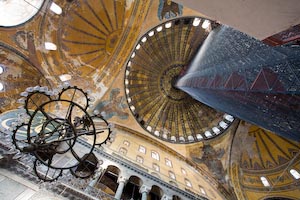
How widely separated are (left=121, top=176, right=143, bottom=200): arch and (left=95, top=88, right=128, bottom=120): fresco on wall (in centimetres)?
409

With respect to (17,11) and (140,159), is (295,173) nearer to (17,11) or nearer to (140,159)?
(140,159)

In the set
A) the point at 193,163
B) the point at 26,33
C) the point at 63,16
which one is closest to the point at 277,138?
the point at 193,163

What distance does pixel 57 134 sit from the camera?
4.96 m

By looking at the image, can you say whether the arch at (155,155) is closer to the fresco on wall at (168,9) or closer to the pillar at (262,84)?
the pillar at (262,84)

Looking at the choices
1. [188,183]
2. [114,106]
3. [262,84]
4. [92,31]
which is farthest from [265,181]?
[92,31]

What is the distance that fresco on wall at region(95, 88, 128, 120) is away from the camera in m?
11.1

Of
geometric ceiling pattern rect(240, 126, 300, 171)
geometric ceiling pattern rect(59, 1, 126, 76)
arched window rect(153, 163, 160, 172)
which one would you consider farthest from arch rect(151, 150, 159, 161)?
geometric ceiling pattern rect(59, 1, 126, 76)

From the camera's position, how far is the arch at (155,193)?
850cm

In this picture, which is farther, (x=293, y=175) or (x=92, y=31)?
(x=92, y=31)

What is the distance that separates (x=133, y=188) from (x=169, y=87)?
8.06 meters

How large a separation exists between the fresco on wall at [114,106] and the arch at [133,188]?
4093mm

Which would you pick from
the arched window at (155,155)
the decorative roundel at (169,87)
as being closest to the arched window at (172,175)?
the arched window at (155,155)

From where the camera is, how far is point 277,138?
1036 centimetres

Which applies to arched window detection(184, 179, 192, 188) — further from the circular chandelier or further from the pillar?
the pillar
